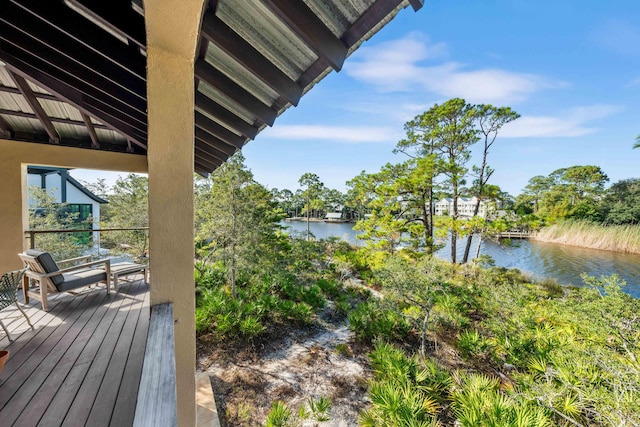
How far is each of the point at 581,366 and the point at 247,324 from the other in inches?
221

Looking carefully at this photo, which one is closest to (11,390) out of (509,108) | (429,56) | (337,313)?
(337,313)

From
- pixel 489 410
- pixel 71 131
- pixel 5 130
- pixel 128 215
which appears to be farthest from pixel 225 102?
pixel 128 215

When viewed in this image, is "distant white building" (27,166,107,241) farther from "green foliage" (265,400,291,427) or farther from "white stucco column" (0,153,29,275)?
"green foliage" (265,400,291,427)

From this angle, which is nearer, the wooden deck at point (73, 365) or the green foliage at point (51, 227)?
the wooden deck at point (73, 365)

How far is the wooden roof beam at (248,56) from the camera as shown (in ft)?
4.74

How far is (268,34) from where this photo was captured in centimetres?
153

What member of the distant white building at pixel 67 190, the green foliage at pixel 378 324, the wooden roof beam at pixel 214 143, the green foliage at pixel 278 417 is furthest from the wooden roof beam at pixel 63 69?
the distant white building at pixel 67 190

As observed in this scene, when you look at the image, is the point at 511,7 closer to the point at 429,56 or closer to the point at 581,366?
the point at 429,56

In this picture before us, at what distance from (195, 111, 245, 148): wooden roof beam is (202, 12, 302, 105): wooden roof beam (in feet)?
4.14

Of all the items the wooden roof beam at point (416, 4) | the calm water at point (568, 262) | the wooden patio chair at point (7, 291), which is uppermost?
the wooden roof beam at point (416, 4)

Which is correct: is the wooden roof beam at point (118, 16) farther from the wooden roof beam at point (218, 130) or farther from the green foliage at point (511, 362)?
the green foliage at point (511, 362)

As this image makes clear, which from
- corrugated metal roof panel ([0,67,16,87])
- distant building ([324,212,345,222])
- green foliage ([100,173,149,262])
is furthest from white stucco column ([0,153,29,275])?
distant building ([324,212,345,222])

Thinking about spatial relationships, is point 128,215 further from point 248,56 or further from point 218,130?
point 248,56

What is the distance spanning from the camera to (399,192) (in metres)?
10.5
